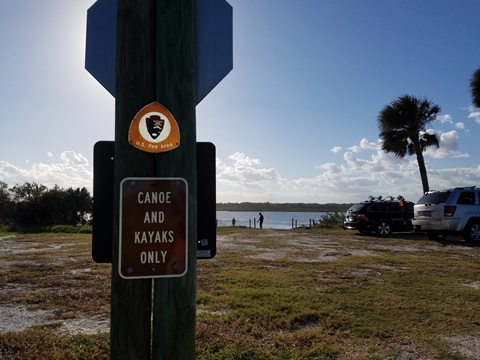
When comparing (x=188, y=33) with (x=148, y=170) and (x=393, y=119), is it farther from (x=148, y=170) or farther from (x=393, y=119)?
(x=393, y=119)

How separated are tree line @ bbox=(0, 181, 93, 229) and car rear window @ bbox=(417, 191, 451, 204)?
2790cm

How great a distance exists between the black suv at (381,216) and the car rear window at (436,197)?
12.0 ft

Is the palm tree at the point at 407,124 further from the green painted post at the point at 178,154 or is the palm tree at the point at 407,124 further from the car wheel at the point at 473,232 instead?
the green painted post at the point at 178,154

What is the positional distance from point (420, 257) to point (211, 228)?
9985 millimetres

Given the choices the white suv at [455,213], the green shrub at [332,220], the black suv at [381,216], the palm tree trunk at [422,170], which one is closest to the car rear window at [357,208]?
the black suv at [381,216]

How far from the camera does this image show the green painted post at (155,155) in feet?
5.32

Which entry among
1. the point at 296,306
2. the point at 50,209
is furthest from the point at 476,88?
the point at 50,209

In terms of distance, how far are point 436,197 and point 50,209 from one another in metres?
30.3

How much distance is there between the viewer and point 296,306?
16.9ft

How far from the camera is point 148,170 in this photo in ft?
5.38

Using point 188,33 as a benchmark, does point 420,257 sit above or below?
below

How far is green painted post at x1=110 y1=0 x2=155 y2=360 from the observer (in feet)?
5.30

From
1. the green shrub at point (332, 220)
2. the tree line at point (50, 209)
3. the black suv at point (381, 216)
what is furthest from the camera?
the tree line at point (50, 209)

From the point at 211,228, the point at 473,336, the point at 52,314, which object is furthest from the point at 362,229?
the point at 211,228
